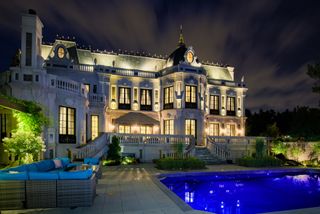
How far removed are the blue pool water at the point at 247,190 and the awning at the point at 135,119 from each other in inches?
494

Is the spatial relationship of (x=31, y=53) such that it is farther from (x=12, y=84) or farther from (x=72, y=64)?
(x=72, y=64)

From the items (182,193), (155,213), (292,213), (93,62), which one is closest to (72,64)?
(93,62)

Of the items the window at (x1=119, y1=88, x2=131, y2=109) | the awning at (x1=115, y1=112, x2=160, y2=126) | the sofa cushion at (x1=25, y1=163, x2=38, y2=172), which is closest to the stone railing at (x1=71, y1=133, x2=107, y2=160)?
the awning at (x1=115, y1=112, x2=160, y2=126)

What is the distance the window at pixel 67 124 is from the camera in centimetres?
1864

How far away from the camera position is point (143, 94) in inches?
1155

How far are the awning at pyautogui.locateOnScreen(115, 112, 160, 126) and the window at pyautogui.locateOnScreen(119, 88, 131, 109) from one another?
43.3 inches

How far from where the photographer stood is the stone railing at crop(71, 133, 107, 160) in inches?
685

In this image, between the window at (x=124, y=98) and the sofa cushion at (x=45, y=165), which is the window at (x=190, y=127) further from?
the sofa cushion at (x=45, y=165)

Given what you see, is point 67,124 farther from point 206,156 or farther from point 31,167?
point 206,156

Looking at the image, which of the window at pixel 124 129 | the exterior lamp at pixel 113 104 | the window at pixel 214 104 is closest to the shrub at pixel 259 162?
the window at pixel 214 104

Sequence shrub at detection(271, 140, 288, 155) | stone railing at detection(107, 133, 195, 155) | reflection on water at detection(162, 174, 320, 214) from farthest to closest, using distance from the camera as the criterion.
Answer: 1. shrub at detection(271, 140, 288, 155)
2. stone railing at detection(107, 133, 195, 155)
3. reflection on water at detection(162, 174, 320, 214)

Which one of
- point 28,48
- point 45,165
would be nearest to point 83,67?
point 28,48

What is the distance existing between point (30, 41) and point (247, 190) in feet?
56.9

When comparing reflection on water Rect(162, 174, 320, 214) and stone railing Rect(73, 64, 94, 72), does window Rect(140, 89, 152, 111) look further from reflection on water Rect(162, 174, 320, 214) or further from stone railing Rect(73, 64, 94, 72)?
reflection on water Rect(162, 174, 320, 214)
